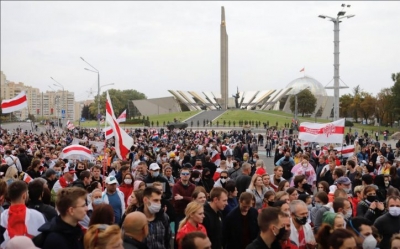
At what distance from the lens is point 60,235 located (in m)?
3.83

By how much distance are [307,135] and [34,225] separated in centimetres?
1158

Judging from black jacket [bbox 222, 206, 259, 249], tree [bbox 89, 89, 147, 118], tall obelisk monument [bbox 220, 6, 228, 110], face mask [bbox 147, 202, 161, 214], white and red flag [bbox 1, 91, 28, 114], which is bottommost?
black jacket [bbox 222, 206, 259, 249]

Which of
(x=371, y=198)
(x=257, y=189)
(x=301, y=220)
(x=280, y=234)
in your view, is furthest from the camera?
(x=257, y=189)

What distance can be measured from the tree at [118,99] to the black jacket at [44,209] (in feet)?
360

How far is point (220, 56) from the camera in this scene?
100812 millimetres

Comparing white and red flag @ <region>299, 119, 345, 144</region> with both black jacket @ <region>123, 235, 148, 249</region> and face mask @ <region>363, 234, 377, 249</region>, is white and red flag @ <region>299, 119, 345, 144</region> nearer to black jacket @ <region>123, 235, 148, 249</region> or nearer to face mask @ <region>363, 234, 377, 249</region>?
face mask @ <region>363, 234, 377, 249</region>

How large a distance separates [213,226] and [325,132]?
1025cm

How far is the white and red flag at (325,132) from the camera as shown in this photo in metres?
14.7

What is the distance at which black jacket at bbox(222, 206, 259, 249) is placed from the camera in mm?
5484

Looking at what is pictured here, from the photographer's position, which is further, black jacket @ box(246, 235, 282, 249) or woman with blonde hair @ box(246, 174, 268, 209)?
woman with blonde hair @ box(246, 174, 268, 209)

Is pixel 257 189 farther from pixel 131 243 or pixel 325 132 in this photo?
pixel 325 132

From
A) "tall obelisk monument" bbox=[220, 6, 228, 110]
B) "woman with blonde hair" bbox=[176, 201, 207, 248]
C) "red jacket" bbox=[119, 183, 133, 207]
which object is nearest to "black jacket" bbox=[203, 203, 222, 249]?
"woman with blonde hair" bbox=[176, 201, 207, 248]

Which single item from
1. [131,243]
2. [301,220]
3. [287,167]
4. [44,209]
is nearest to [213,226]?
[301,220]

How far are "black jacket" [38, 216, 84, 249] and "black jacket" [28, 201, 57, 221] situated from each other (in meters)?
1.44
